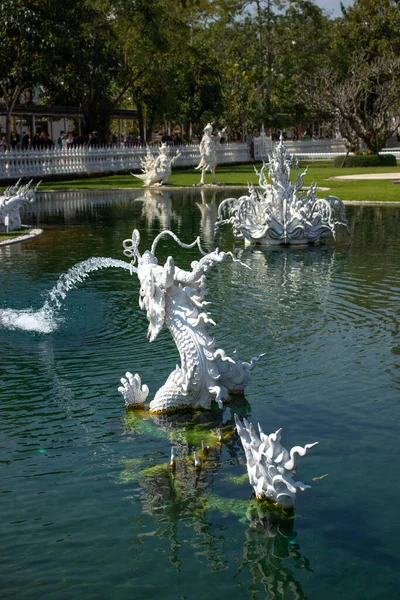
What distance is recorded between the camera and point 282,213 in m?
20.9

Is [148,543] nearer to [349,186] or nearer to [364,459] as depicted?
[364,459]

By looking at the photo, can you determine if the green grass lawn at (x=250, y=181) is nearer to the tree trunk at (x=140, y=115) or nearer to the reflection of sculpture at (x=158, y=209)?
the reflection of sculpture at (x=158, y=209)

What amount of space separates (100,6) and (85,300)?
3605cm

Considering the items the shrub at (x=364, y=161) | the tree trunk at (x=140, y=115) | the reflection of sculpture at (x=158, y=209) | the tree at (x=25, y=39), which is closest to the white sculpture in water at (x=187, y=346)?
the reflection of sculpture at (x=158, y=209)

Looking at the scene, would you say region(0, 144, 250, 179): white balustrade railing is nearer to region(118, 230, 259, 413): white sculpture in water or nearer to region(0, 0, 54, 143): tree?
region(0, 0, 54, 143): tree

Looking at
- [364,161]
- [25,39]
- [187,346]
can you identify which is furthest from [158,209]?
[364,161]

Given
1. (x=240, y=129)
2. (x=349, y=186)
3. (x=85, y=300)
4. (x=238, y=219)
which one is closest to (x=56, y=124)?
(x=240, y=129)

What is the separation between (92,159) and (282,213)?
1083 inches

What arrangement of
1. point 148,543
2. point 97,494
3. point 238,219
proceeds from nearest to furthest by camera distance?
point 148,543, point 97,494, point 238,219

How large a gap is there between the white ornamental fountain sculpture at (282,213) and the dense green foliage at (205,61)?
25.3 m

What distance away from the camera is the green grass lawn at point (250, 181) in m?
32.9

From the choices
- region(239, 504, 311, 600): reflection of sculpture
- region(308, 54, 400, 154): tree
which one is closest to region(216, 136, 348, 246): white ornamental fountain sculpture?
region(239, 504, 311, 600): reflection of sculpture

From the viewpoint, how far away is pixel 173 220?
1072 inches

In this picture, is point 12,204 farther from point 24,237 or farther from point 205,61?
point 205,61
